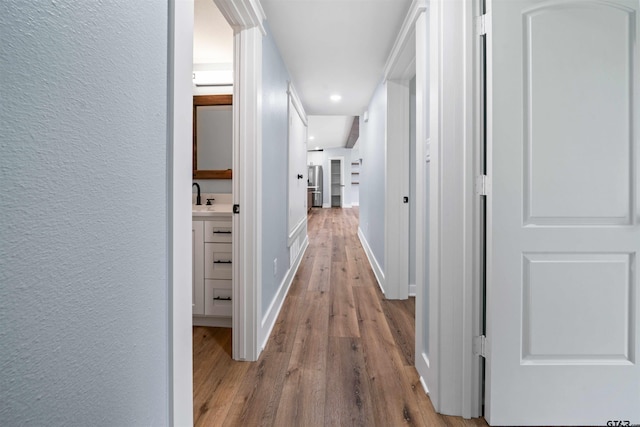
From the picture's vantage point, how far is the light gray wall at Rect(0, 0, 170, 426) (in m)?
0.44

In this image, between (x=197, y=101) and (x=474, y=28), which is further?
(x=197, y=101)

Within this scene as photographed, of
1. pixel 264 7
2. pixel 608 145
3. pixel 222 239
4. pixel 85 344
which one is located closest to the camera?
pixel 85 344

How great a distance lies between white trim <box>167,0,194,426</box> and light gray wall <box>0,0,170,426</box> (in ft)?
0.11

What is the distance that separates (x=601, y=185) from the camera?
4.08 ft

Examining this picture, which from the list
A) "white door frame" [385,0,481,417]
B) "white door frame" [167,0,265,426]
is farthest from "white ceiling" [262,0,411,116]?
"white door frame" [385,0,481,417]

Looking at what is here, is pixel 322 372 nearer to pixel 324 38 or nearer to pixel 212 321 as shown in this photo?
pixel 212 321

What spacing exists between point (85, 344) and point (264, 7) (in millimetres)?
2077

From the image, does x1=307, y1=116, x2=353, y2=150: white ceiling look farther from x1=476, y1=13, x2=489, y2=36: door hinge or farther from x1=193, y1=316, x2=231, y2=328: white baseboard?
x1=476, y1=13, x2=489, y2=36: door hinge

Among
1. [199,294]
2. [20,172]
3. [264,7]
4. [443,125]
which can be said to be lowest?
[199,294]

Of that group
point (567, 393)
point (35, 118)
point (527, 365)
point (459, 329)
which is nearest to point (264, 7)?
point (35, 118)

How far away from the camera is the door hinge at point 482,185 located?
1.30m

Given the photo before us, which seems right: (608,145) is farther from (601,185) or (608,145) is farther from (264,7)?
(264,7)

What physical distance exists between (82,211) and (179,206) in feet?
1.00

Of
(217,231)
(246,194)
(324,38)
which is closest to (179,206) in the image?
(246,194)
